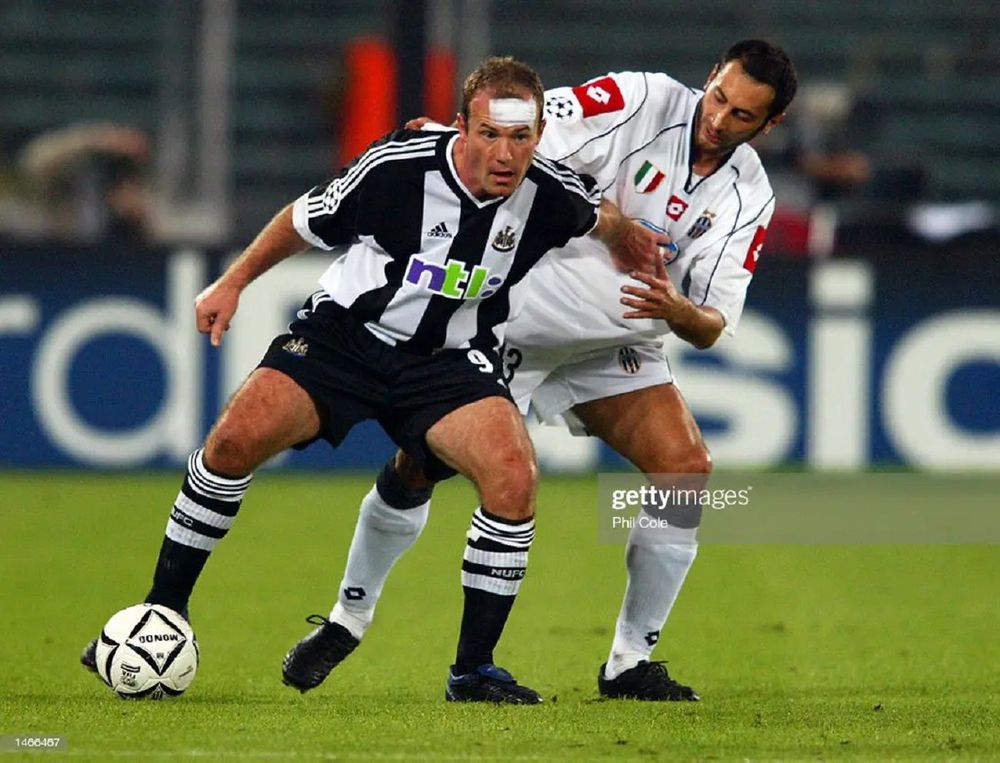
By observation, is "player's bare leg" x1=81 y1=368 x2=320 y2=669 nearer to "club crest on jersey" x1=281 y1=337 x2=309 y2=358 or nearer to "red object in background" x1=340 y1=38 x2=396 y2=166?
"club crest on jersey" x1=281 y1=337 x2=309 y2=358

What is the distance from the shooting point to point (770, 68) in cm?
572

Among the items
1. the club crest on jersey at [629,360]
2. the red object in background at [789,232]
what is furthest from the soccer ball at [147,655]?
the red object in background at [789,232]

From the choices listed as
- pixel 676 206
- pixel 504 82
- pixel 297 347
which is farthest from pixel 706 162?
pixel 297 347

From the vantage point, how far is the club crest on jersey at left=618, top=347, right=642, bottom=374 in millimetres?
6180

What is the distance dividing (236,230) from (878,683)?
293 inches

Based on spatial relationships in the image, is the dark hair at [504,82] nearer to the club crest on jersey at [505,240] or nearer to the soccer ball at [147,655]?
the club crest on jersey at [505,240]

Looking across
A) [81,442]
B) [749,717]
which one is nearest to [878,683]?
[749,717]

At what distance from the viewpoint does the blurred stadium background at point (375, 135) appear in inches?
448

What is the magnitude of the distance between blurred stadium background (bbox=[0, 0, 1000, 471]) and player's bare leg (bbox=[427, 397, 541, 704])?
6043 millimetres

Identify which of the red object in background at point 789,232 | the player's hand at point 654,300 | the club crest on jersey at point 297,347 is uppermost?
the player's hand at point 654,300

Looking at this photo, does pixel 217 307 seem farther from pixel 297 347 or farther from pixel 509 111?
pixel 509 111

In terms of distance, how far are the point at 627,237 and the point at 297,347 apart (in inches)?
41.7

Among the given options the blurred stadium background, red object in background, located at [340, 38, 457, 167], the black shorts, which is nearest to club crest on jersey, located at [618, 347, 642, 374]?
the black shorts

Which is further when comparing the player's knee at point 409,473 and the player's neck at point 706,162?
the player's neck at point 706,162
